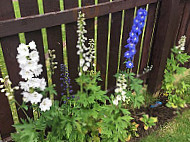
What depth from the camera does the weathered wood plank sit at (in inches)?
67.7

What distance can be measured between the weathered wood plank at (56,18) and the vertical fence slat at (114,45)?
15 cm

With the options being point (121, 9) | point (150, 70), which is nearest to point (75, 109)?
point (121, 9)

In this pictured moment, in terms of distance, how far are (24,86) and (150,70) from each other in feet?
6.83

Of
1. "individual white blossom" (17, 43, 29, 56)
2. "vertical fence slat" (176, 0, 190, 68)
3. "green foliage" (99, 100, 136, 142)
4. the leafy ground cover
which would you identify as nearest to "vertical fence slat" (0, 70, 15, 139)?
"individual white blossom" (17, 43, 29, 56)

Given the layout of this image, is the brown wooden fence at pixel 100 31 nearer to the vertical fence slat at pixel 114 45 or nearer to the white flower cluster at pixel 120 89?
the vertical fence slat at pixel 114 45

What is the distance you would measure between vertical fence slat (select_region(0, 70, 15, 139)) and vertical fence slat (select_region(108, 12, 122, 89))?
1350 millimetres

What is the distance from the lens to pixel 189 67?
3861 mm

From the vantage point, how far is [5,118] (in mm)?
2176

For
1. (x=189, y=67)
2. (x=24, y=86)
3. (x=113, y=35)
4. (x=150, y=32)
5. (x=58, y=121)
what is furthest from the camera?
(x=189, y=67)

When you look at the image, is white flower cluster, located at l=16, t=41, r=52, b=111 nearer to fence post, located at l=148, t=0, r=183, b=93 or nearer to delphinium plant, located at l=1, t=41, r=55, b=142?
delphinium plant, located at l=1, t=41, r=55, b=142

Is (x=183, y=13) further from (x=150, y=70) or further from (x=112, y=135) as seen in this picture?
(x=112, y=135)

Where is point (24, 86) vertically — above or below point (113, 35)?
below

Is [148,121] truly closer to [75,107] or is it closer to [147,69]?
[147,69]

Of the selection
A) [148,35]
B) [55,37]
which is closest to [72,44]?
[55,37]
